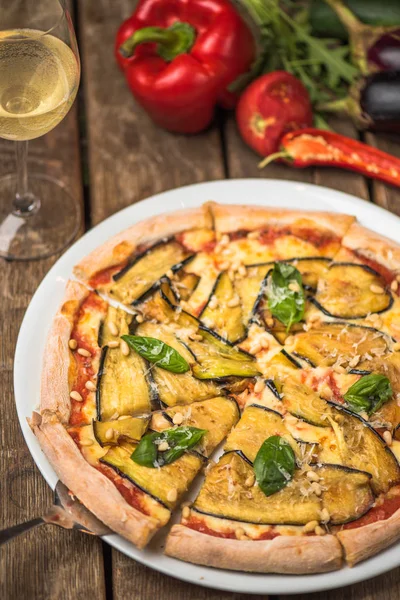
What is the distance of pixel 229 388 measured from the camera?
405 centimetres

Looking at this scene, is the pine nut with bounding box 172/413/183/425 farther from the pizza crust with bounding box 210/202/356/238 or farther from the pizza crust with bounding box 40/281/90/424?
the pizza crust with bounding box 210/202/356/238

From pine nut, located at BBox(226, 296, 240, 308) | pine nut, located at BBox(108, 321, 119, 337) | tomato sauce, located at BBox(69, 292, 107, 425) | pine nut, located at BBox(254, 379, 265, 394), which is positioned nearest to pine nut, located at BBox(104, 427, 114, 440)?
tomato sauce, located at BBox(69, 292, 107, 425)

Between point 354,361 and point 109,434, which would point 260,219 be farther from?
point 109,434

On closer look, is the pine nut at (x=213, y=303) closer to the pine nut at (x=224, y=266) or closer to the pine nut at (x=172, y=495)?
the pine nut at (x=224, y=266)

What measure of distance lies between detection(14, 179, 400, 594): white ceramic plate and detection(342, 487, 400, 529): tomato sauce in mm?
141

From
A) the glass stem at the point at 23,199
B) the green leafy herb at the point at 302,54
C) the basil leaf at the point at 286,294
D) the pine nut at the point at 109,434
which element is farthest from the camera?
the green leafy herb at the point at 302,54

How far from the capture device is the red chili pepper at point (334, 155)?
5258 mm

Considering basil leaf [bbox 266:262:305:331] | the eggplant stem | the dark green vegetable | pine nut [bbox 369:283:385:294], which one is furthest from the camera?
the dark green vegetable

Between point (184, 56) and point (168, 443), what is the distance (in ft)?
9.12

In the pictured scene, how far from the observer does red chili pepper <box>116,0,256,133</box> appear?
17.5ft

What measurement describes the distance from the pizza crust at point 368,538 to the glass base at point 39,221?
245 cm

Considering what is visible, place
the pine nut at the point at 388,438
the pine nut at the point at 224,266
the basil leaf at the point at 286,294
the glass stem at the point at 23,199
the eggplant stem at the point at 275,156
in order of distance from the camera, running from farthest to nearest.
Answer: the eggplant stem at the point at 275,156 → the glass stem at the point at 23,199 → the pine nut at the point at 224,266 → the basil leaf at the point at 286,294 → the pine nut at the point at 388,438

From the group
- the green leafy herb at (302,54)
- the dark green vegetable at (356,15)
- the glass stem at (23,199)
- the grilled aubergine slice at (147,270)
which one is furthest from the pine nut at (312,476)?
the dark green vegetable at (356,15)

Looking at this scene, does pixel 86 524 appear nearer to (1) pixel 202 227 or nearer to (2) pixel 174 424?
(2) pixel 174 424
